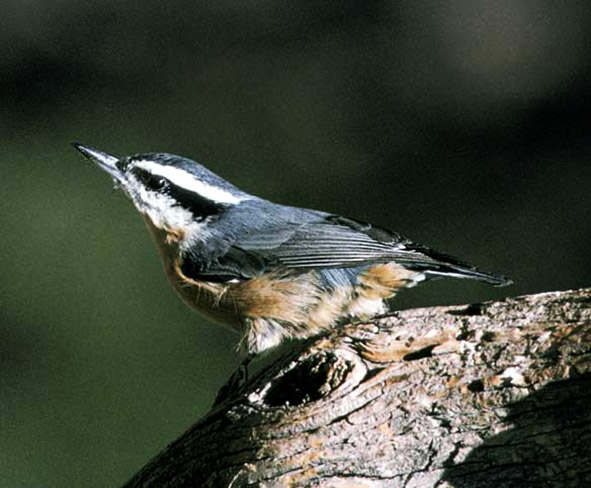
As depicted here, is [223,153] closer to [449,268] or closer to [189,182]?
[189,182]

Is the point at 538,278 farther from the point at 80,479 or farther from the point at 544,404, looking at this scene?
the point at 544,404

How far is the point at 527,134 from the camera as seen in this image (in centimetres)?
540

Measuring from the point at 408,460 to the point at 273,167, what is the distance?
2.95 metres

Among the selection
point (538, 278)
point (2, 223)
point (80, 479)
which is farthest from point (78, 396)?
point (538, 278)

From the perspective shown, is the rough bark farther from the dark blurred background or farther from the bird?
the dark blurred background

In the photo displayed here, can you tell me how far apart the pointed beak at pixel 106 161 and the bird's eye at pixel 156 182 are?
0.10 metres

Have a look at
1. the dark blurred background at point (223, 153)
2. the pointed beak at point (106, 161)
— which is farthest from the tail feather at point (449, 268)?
the dark blurred background at point (223, 153)

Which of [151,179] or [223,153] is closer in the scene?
[151,179]

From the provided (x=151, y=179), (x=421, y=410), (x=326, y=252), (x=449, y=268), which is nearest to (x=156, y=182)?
(x=151, y=179)

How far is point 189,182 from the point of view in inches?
149

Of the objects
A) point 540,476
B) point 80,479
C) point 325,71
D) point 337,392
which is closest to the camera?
point 540,476

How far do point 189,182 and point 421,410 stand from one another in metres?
1.48

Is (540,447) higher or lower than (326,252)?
lower

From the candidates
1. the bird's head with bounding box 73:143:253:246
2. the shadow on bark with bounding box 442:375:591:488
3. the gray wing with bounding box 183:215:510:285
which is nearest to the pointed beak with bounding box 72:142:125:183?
the bird's head with bounding box 73:143:253:246
